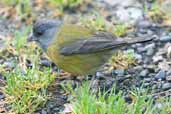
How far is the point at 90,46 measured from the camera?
530 centimetres

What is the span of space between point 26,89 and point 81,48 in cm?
71

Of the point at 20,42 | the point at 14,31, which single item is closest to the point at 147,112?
Answer: the point at 20,42

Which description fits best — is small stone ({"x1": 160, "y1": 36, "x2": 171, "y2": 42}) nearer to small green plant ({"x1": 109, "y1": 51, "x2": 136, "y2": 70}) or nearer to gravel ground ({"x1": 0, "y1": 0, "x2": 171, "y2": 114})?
gravel ground ({"x1": 0, "y1": 0, "x2": 171, "y2": 114})

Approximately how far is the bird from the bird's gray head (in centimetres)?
2

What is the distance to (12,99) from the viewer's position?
4.90 metres

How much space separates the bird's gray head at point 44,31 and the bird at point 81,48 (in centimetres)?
2

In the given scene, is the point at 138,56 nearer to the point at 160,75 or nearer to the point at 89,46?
the point at 160,75

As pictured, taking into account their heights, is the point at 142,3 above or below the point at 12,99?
above

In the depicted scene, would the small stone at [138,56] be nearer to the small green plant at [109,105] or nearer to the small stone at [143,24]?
the small stone at [143,24]

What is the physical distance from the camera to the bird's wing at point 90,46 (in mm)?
5262

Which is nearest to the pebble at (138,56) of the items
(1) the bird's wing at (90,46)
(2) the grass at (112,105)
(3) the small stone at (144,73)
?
(3) the small stone at (144,73)

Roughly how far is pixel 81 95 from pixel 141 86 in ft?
2.13

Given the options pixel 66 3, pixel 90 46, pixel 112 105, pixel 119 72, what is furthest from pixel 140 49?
pixel 112 105

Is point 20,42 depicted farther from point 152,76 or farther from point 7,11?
point 152,76
